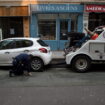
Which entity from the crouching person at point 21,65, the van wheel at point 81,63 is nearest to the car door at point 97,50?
the van wheel at point 81,63

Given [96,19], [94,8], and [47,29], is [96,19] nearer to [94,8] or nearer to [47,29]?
[94,8]

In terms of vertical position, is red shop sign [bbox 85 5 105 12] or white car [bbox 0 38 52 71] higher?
red shop sign [bbox 85 5 105 12]

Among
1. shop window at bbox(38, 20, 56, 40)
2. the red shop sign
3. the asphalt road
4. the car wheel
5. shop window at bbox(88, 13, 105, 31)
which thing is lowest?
the asphalt road

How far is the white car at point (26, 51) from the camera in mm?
9602

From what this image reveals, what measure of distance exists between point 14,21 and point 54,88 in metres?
9.94

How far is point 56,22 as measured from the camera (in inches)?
627

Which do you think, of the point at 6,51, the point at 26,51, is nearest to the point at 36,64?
the point at 26,51

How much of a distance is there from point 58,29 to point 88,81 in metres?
8.63

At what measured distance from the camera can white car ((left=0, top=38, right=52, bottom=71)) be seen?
960 centimetres

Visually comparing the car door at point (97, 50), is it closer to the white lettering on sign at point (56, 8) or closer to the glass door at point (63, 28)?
the white lettering on sign at point (56, 8)

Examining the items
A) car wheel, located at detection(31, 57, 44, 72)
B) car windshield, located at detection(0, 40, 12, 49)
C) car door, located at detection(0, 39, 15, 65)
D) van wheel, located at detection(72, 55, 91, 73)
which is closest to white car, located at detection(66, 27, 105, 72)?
van wheel, located at detection(72, 55, 91, 73)

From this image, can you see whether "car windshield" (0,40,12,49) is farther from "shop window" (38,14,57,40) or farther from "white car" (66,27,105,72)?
"shop window" (38,14,57,40)

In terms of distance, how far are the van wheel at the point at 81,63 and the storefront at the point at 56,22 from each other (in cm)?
650

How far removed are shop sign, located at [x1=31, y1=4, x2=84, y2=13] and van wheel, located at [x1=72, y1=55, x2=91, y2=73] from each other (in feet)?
21.5
